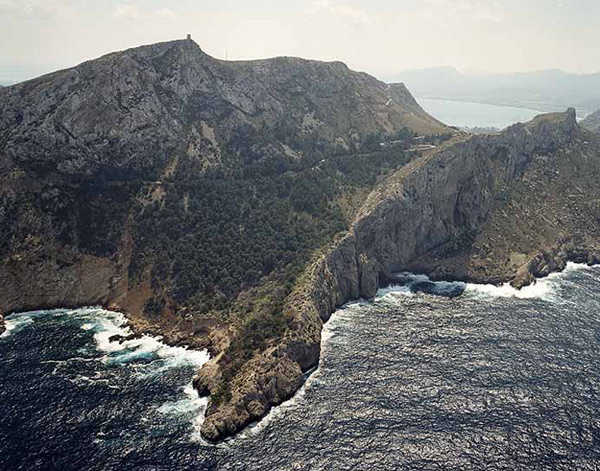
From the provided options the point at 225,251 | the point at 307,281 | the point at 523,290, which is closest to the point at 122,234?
the point at 225,251

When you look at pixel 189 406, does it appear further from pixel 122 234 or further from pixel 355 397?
pixel 122 234

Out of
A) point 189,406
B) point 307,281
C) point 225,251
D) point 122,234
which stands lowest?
point 189,406

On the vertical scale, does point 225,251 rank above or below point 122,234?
below

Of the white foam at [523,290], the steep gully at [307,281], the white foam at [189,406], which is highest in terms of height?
the steep gully at [307,281]

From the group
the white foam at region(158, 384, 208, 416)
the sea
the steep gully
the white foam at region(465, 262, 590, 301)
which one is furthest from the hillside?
the white foam at region(465, 262, 590, 301)

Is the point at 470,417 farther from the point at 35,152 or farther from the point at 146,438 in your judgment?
the point at 35,152

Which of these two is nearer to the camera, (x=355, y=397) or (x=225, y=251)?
(x=355, y=397)

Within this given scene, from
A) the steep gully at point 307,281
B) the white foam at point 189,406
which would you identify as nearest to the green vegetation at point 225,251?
the steep gully at point 307,281

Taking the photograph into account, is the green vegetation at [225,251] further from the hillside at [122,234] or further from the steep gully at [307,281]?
the steep gully at [307,281]

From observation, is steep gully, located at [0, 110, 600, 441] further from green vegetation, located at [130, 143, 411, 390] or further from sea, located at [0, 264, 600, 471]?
green vegetation, located at [130, 143, 411, 390]
